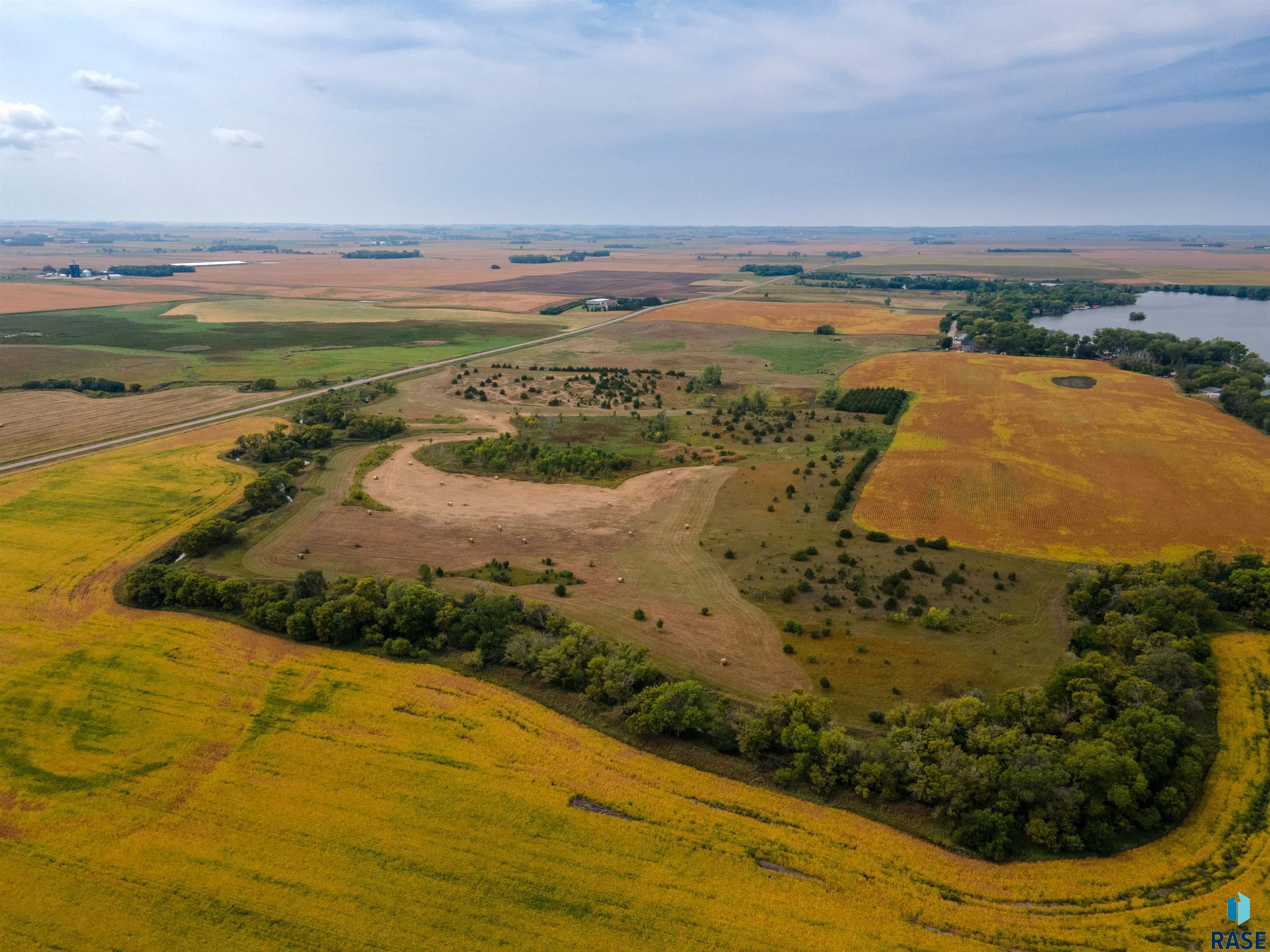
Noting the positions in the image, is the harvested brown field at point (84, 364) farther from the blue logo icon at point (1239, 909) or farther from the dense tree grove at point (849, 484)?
the blue logo icon at point (1239, 909)

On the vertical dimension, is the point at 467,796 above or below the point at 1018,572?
below

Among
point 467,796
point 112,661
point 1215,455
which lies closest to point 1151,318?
point 1215,455

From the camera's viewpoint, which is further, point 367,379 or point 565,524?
point 367,379

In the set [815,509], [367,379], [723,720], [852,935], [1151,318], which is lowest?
[852,935]

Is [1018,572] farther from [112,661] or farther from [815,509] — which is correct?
[112,661]

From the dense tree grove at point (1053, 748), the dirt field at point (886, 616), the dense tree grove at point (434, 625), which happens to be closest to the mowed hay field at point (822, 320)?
the dirt field at point (886, 616)

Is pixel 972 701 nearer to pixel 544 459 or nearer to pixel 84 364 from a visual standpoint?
pixel 544 459
